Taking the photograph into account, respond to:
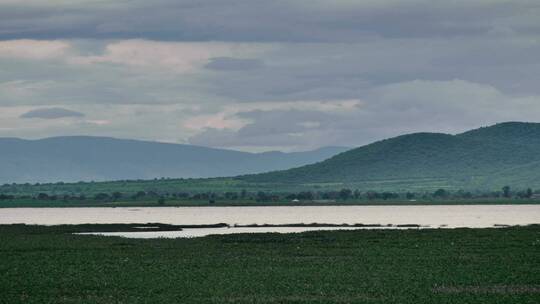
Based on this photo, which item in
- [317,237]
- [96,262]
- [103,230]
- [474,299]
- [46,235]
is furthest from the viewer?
[103,230]

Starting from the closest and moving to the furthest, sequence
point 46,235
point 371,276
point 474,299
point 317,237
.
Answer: point 474,299
point 371,276
point 317,237
point 46,235

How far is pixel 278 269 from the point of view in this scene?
66500 mm

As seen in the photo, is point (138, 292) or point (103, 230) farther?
point (103, 230)

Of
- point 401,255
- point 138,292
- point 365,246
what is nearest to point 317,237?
point 365,246

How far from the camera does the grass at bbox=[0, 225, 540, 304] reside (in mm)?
54406

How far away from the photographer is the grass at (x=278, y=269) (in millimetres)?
54406

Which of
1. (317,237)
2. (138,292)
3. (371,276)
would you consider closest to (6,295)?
(138,292)

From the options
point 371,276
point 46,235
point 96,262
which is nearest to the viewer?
point 371,276

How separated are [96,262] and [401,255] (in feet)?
70.3

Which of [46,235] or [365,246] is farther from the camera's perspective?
[46,235]

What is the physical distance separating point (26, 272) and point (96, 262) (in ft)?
25.2

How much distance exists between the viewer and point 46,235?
110 metres

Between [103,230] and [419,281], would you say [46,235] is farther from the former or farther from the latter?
[419,281]

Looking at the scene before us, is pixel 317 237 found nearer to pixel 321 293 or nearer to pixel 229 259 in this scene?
pixel 229 259
